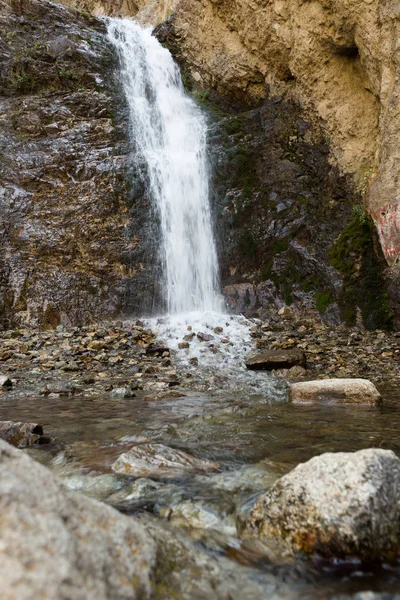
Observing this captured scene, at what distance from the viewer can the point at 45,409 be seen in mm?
5195

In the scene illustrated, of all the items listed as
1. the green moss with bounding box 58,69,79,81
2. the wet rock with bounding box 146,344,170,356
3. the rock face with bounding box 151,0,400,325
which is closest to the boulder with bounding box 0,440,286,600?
the wet rock with bounding box 146,344,170,356

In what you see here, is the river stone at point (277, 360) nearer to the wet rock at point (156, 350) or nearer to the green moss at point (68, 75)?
the wet rock at point (156, 350)

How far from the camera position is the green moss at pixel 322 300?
1097 centimetres

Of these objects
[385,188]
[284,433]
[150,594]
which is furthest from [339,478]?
[385,188]

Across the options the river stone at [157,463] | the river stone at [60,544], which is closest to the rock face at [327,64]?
the river stone at [157,463]

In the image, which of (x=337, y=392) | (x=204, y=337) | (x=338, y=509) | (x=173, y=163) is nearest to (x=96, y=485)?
(x=338, y=509)

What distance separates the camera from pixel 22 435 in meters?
3.69

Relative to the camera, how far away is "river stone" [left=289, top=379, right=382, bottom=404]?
4973 mm

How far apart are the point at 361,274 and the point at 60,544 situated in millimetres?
10684

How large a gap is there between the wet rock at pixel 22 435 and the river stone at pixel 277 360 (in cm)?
459

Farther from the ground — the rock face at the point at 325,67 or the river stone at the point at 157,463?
the rock face at the point at 325,67

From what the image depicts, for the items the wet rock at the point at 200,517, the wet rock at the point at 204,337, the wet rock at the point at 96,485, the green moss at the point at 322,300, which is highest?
the green moss at the point at 322,300

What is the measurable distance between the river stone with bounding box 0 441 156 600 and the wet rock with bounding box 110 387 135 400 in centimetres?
431

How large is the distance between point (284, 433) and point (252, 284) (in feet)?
28.7
